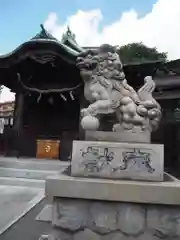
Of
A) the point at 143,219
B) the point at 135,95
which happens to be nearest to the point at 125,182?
the point at 143,219

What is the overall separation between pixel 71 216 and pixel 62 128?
12445 millimetres

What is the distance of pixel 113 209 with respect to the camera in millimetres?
3498

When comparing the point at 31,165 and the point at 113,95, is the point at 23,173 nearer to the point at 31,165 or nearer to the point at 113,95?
the point at 31,165

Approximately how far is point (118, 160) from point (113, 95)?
0.96 meters

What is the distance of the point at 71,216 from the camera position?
349cm

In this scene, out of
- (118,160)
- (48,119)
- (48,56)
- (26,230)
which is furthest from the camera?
(48,119)

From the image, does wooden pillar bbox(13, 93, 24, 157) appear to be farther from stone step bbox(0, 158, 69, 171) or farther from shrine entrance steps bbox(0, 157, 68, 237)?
stone step bbox(0, 158, 69, 171)

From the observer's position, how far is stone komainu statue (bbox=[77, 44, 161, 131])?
13.7 feet

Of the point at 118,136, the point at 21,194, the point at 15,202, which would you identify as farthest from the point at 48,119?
the point at 118,136

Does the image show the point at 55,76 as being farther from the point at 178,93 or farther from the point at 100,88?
the point at 100,88

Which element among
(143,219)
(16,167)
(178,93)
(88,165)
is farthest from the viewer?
(178,93)

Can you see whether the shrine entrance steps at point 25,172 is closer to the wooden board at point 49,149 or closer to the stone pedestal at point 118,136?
the wooden board at point 49,149

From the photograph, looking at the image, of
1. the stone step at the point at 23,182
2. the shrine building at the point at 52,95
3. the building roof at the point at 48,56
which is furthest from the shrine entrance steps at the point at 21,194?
the building roof at the point at 48,56

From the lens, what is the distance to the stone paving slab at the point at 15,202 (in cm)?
552
